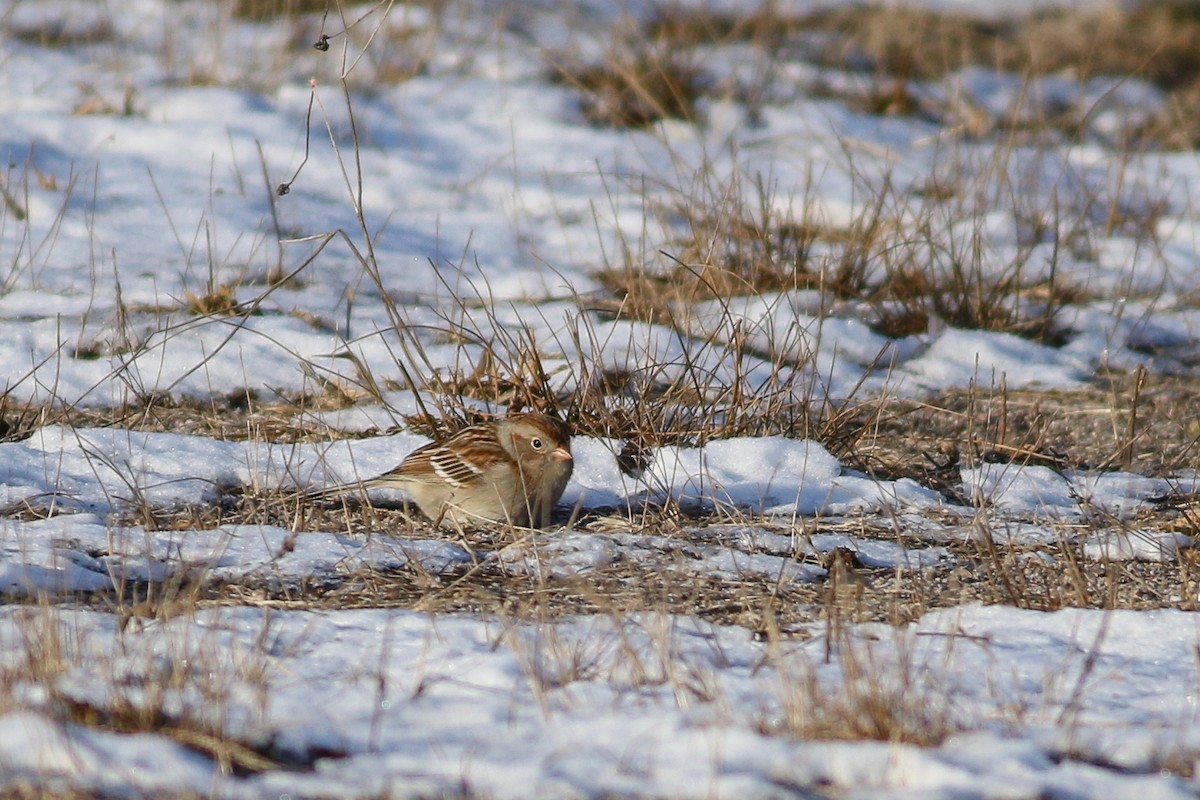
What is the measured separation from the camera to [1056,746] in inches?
114

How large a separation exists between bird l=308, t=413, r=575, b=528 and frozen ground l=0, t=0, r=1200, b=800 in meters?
0.19

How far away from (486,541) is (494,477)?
→ 0.29 m

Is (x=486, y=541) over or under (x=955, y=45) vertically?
under

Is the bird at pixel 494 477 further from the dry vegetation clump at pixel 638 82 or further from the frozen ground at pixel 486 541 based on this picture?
the dry vegetation clump at pixel 638 82

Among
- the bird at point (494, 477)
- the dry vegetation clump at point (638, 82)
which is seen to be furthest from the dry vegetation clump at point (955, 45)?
the bird at point (494, 477)

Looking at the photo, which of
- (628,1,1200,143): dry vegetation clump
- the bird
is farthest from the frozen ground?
(628,1,1200,143): dry vegetation clump

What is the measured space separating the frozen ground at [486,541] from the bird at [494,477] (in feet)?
0.63

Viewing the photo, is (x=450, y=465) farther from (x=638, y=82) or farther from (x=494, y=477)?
(x=638, y=82)

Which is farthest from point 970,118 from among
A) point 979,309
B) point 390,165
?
point 390,165

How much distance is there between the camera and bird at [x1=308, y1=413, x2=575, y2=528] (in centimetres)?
462

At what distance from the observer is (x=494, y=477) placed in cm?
469

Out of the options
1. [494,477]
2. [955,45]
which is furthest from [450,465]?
[955,45]

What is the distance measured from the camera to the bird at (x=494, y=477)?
182 inches

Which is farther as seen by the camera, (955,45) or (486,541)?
(955,45)
